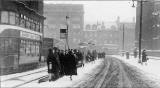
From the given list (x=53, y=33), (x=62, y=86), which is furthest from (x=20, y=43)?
(x=53, y=33)

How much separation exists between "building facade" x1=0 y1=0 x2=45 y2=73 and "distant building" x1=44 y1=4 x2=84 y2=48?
3499 inches

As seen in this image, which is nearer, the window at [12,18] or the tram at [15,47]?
the tram at [15,47]

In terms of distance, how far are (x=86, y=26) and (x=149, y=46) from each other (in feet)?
244

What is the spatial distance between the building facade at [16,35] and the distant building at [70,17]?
3499 inches

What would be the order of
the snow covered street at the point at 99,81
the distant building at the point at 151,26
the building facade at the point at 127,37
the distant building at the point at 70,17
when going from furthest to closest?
1. the building facade at the point at 127,37
2. the distant building at the point at 70,17
3. the distant building at the point at 151,26
4. the snow covered street at the point at 99,81

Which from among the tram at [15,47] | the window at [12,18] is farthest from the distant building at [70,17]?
the window at [12,18]

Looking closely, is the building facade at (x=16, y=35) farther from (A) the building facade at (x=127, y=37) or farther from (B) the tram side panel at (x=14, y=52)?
(A) the building facade at (x=127, y=37)

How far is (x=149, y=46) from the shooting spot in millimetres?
74250

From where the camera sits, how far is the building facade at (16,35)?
23158mm

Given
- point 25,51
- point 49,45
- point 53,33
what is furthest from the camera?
point 53,33

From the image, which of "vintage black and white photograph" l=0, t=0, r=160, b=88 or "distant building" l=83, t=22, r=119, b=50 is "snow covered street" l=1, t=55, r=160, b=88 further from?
"distant building" l=83, t=22, r=119, b=50

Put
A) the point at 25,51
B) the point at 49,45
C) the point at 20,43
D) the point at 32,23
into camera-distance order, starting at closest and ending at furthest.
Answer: the point at 20,43
the point at 25,51
the point at 32,23
the point at 49,45

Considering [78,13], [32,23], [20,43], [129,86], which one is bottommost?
[129,86]

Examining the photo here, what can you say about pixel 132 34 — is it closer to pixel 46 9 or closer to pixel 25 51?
pixel 46 9
